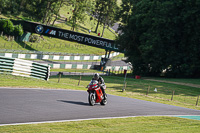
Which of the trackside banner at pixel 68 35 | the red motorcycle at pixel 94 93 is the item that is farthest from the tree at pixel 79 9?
the red motorcycle at pixel 94 93

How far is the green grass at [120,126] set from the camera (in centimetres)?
923

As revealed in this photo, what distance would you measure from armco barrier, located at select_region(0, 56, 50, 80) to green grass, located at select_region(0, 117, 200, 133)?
12.7 metres

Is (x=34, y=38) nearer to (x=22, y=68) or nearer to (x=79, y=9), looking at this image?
(x=79, y=9)

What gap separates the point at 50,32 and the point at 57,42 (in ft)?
64.8

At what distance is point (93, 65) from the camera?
193 feet

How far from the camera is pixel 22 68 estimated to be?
24062 millimetres

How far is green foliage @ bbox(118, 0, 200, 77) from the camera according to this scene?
42969mm

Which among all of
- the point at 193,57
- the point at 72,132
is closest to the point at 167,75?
the point at 193,57

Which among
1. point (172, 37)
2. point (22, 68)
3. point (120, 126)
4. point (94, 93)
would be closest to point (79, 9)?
point (172, 37)

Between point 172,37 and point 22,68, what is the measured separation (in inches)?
1040

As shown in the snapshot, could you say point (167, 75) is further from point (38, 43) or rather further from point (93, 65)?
point (38, 43)

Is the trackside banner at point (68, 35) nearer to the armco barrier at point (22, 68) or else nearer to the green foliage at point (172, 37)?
the green foliage at point (172, 37)

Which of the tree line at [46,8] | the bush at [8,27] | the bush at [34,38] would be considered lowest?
the bush at [34,38]

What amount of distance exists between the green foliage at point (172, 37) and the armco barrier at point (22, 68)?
21440 mm
